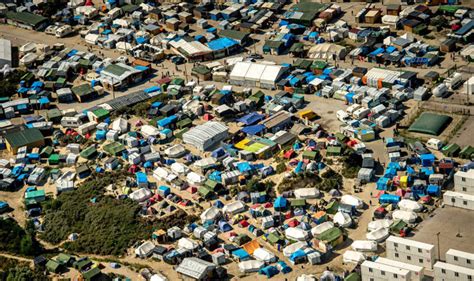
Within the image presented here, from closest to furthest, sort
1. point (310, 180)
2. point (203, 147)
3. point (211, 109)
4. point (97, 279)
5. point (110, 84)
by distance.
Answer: point (97, 279)
point (310, 180)
point (203, 147)
point (211, 109)
point (110, 84)

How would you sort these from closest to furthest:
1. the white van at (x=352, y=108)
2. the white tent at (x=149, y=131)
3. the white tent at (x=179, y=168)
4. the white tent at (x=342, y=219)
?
the white tent at (x=342, y=219)
the white tent at (x=179, y=168)
the white tent at (x=149, y=131)
the white van at (x=352, y=108)

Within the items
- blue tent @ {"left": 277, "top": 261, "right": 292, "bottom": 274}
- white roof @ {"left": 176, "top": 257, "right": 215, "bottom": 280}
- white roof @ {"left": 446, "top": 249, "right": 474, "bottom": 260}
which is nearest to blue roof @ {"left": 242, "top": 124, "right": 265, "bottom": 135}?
white roof @ {"left": 176, "top": 257, "right": 215, "bottom": 280}

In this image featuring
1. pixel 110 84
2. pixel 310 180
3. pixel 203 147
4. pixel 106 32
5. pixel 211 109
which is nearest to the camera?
pixel 310 180

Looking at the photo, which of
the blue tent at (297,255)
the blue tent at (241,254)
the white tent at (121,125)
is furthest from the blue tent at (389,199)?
the white tent at (121,125)

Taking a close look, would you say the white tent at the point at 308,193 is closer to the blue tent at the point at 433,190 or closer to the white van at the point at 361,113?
the blue tent at the point at 433,190

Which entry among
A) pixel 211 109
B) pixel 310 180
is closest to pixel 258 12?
pixel 211 109

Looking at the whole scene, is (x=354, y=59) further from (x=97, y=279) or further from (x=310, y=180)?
→ (x=97, y=279)

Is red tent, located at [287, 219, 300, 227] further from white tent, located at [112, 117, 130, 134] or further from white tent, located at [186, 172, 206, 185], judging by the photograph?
white tent, located at [112, 117, 130, 134]
